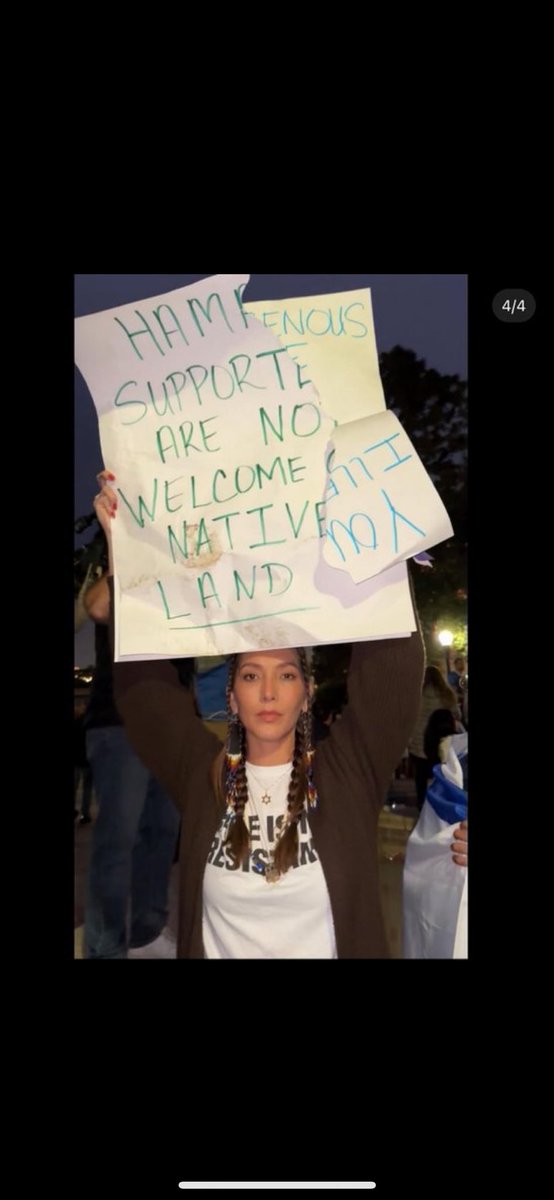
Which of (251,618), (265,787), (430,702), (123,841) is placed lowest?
(123,841)

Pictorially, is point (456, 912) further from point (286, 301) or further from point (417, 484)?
point (286, 301)

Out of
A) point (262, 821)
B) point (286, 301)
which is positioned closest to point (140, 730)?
point (262, 821)

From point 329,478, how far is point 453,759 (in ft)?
1.89

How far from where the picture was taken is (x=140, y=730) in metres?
1.78

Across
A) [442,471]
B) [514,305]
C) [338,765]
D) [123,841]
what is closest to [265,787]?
[338,765]

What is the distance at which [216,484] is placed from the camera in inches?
68.5

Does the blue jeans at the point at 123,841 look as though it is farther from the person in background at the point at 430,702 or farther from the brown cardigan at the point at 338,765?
the person in background at the point at 430,702

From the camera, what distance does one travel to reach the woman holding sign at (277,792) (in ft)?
5.62

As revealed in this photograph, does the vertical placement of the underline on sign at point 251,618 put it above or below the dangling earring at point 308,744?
above

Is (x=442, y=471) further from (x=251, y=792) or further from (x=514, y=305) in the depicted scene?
(x=251, y=792)

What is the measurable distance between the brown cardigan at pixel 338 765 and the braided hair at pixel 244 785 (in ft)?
0.07

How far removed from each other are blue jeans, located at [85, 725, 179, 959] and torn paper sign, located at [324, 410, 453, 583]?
56cm

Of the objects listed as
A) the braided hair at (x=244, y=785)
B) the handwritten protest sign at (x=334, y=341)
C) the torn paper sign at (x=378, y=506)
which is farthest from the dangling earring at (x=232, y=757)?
the handwritten protest sign at (x=334, y=341)

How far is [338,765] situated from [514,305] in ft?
3.01
